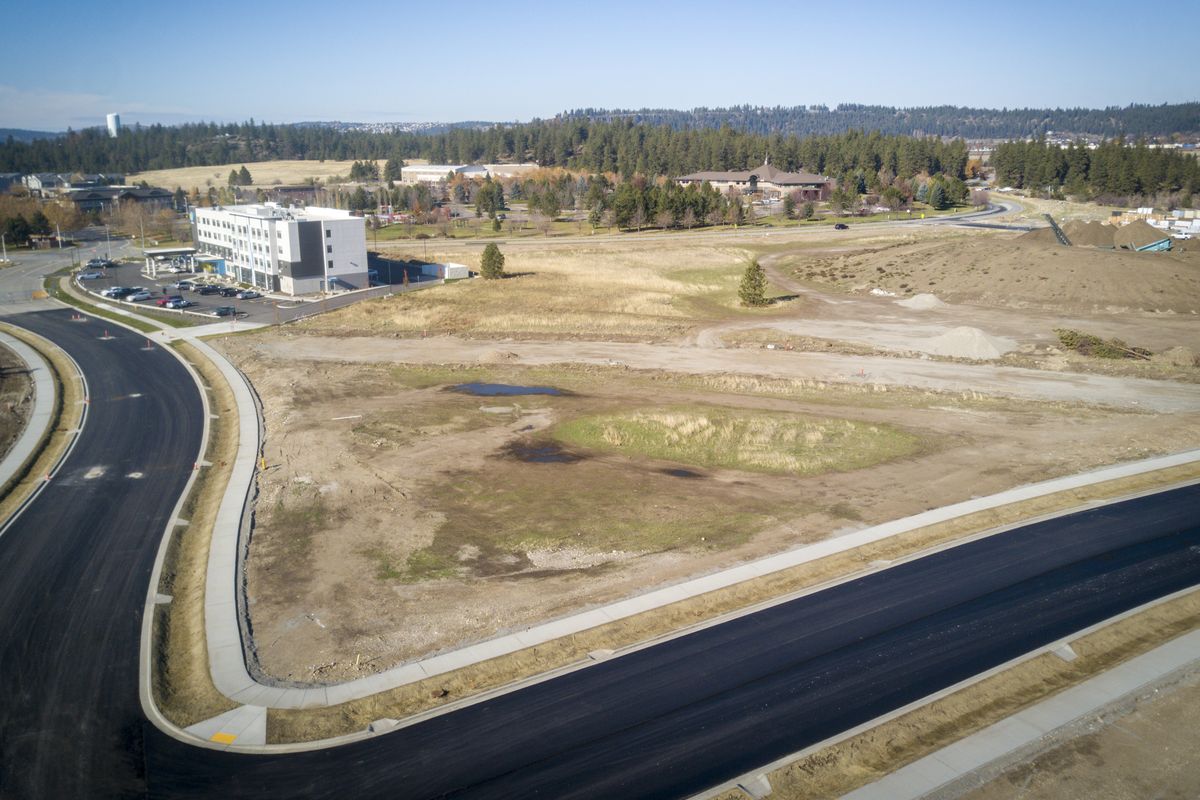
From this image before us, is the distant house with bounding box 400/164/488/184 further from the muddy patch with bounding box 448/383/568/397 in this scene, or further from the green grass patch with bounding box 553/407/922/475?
the green grass patch with bounding box 553/407/922/475

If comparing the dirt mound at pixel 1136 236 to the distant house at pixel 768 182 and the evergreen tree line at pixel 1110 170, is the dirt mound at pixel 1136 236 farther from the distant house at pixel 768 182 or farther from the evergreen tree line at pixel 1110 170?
the distant house at pixel 768 182

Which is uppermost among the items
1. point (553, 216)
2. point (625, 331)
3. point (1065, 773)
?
point (553, 216)

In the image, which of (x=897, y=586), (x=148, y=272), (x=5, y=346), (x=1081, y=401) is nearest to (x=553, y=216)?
(x=148, y=272)

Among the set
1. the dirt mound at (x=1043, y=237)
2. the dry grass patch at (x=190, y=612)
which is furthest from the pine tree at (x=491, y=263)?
the dirt mound at (x=1043, y=237)

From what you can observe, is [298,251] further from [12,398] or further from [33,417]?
[33,417]

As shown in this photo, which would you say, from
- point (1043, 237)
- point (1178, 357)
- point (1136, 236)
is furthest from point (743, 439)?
point (1136, 236)

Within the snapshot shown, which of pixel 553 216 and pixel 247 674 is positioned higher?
pixel 553 216

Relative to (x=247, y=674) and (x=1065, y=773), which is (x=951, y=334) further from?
(x=247, y=674)
